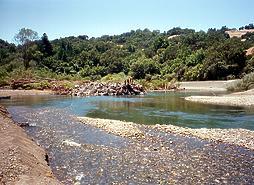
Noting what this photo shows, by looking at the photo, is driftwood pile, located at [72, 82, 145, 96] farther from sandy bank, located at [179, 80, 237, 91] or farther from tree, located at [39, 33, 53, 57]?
tree, located at [39, 33, 53, 57]

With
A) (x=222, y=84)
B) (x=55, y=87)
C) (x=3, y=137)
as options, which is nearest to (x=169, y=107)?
(x=3, y=137)

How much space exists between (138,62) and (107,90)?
6037cm

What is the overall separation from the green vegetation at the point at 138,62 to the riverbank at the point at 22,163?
232ft

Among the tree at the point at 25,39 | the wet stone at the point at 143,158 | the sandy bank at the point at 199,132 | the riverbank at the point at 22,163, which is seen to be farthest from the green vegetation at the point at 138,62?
the riverbank at the point at 22,163

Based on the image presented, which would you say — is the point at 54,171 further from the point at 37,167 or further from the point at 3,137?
the point at 3,137

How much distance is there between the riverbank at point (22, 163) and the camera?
1499cm

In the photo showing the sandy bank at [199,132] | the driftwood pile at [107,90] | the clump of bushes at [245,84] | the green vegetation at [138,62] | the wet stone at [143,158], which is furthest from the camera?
the green vegetation at [138,62]

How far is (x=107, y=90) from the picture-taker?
74.1 m

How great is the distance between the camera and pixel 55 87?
84.6 metres

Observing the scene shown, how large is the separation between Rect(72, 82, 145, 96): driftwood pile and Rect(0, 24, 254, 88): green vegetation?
2286 cm

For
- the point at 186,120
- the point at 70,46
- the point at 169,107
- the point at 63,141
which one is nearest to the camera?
the point at 63,141

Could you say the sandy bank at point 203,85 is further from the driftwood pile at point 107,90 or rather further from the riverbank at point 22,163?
the riverbank at point 22,163

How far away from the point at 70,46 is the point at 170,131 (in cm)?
14553

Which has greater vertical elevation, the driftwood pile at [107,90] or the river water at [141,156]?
the driftwood pile at [107,90]
